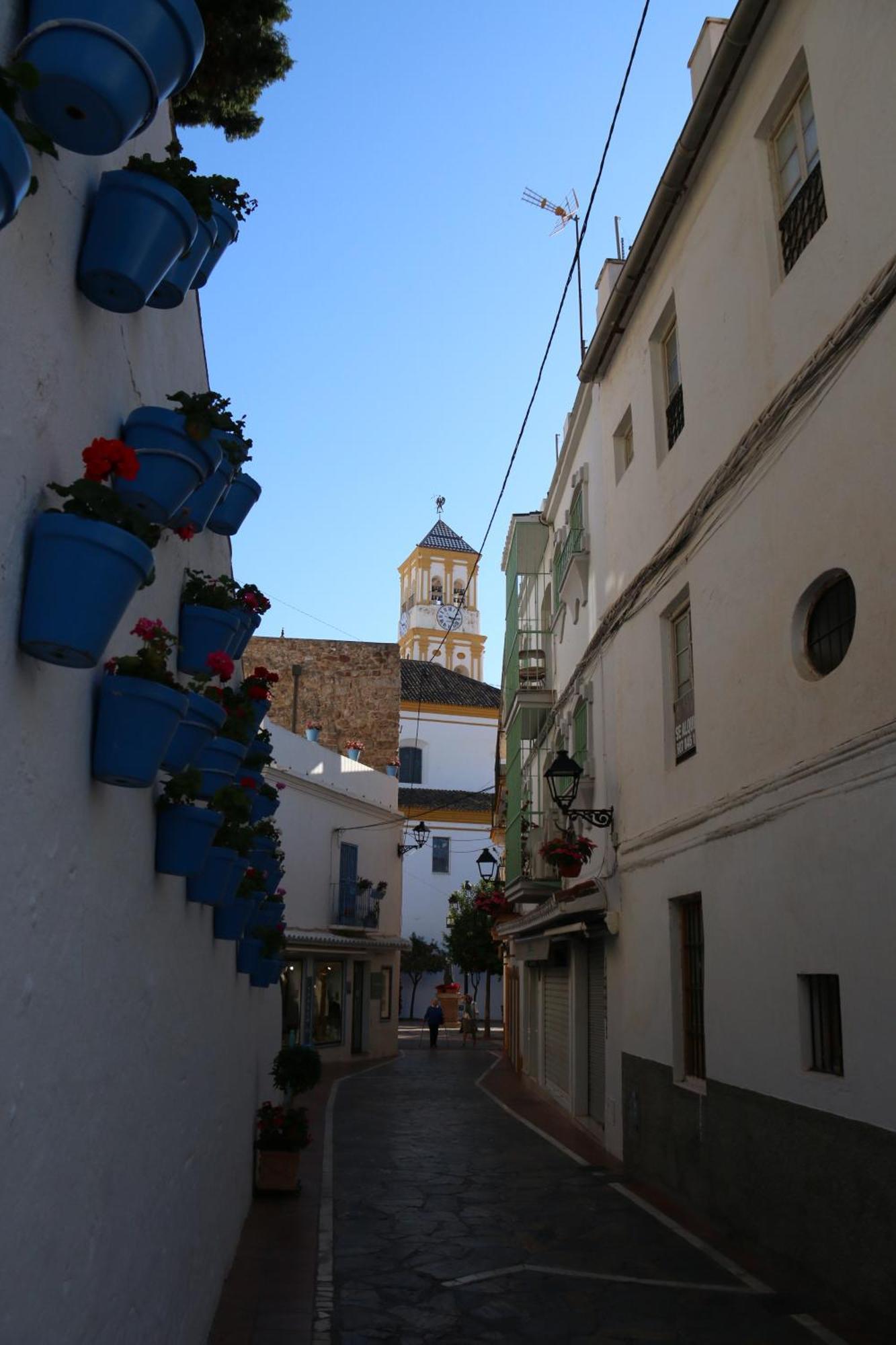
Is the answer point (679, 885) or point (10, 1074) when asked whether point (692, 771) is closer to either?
point (679, 885)

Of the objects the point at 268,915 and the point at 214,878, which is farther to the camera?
the point at 268,915

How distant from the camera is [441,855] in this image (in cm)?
4784

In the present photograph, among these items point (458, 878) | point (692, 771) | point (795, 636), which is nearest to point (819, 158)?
point (795, 636)

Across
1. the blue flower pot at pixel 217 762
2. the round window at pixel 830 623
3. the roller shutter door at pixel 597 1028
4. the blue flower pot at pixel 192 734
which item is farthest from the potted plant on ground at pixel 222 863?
the roller shutter door at pixel 597 1028

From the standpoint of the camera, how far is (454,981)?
1839 inches

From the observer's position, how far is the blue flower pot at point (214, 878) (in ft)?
17.3

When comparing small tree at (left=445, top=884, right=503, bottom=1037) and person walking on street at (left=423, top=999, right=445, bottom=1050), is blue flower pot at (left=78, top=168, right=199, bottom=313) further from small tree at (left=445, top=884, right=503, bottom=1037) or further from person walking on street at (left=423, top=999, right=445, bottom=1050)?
small tree at (left=445, top=884, right=503, bottom=1037)

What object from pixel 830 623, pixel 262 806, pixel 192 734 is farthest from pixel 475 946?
pixel 192 734

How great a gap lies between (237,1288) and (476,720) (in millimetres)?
43368

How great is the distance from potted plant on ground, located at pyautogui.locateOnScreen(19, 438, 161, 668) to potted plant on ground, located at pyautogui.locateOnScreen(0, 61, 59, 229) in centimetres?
68

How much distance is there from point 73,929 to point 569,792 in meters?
10.5

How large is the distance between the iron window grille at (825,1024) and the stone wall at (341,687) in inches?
1078

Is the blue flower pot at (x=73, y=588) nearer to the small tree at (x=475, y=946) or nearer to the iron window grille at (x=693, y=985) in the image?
the iron window grille at (x=693, y=985)

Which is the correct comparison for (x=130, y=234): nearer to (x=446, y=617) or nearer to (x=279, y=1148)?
(x=279, y=1148)
